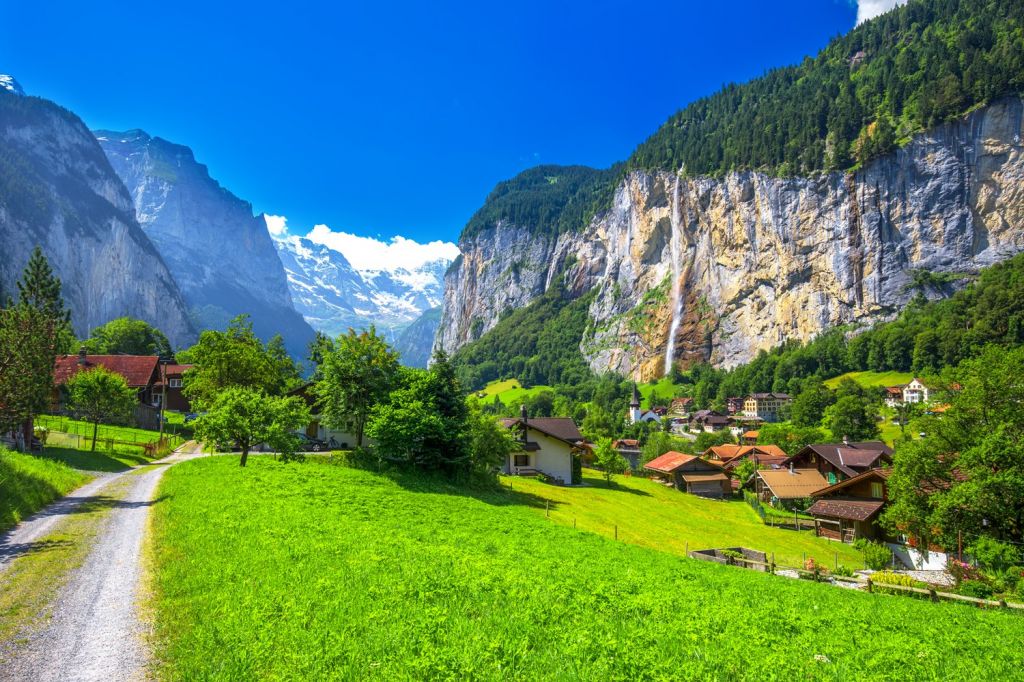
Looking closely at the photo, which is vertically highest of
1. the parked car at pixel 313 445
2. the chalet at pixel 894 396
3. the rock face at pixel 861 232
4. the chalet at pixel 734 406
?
the rock face at pixel 861 232

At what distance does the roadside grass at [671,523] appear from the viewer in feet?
125

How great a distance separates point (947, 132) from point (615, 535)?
631 ft

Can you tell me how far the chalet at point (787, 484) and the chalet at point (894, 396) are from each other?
66882 millimetres

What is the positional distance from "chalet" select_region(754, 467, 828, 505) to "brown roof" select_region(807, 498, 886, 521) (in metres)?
13.4

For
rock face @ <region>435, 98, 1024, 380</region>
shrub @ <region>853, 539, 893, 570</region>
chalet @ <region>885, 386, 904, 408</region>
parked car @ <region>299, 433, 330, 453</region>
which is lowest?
shrub @ <region>853, 539, 893, 570</region>

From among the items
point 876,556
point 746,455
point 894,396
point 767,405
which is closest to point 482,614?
point 876,556

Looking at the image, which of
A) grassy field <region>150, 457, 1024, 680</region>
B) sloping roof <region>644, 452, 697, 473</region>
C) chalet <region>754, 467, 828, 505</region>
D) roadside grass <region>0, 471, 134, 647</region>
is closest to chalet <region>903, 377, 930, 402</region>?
chalet <region>754, 467, 828, 505</region>

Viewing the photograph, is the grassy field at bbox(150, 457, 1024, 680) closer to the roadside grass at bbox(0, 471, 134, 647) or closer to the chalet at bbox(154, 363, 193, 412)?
the roadside grass at bbox(0, 471, 134, 647)

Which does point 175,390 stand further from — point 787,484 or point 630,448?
point 630,448

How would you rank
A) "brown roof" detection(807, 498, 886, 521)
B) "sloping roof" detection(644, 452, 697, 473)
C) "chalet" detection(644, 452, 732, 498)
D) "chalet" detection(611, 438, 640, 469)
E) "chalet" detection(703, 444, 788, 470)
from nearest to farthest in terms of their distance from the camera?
"brown roof" detection(807, 498, 886, 521), "chalet" detection(644, 452, 732, 498), "sloping roof" detection(644, 452, 697, 473), "chalet" detection(703, 444, 788, 470), "chalet" detection(611, 438, 640, 469)

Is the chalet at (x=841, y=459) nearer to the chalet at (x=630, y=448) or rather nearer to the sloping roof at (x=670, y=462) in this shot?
the sloping roof at (x=670, y=462)

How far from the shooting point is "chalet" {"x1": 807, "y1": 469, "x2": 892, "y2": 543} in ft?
164

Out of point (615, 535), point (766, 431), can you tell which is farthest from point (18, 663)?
point (766, 431)

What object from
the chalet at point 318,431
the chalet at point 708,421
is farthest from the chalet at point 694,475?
the chalet at point 708,421
